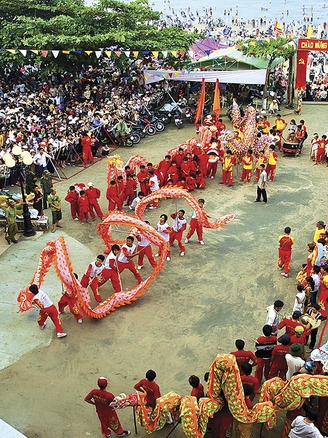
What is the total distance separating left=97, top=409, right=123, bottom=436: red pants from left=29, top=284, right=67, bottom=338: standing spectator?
2.65 m

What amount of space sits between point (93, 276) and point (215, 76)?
55.2ft

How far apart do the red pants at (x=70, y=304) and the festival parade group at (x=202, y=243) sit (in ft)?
0.07

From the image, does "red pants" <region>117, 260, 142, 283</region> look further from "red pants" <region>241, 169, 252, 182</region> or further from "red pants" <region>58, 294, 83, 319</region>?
"red pants" <region>241, 169, 252, 182</region>

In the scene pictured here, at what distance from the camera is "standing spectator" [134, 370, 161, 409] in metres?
7.41

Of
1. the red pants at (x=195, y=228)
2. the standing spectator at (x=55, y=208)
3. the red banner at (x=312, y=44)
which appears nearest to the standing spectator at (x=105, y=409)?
the red pants at (x=195, y=228)

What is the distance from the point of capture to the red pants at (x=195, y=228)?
13.0 meters

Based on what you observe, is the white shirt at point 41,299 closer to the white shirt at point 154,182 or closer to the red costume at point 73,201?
the red costume at point 73,201

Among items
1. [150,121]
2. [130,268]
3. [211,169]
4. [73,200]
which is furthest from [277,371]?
[150,121]

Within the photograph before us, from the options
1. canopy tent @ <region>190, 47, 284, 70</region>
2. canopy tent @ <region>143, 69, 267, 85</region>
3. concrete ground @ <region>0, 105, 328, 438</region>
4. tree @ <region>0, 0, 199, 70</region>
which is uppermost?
tree @ <region>0, 0, 199, 70</region>

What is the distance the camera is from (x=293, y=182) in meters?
17.3

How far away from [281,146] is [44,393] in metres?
14.4

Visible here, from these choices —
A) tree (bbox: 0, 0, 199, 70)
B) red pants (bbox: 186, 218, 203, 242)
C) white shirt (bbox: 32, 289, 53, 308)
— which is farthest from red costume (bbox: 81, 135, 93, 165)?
white shirt (bbox: 32, 289, 53, 308)

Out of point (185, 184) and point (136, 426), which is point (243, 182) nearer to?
point (185, 184)

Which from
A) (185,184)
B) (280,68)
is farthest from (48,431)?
(280,68)
